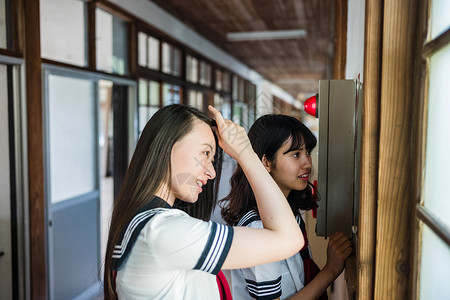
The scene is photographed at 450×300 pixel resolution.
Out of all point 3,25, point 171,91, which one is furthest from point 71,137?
point 171,91

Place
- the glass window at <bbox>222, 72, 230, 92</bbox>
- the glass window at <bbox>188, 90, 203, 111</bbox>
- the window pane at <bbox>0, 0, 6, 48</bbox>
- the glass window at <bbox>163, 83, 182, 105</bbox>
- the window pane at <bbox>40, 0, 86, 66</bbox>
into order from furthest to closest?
the glass window at <bbox>222, 72, 230, 92</bbox> < the glass window at <bbox>188, 90, 203, 111</bbox> < the glass window at <bbox>163, 83, 182, 105</bbox> < the window pane at <bbox>40, 0, 86, 66</bbox> < the window pane at <bbox>0, 0, 6, 48</bbox>

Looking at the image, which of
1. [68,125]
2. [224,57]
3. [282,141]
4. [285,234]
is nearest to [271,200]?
[285,234]

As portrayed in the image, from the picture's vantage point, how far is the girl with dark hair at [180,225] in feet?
2.27

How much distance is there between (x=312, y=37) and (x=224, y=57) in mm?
1910

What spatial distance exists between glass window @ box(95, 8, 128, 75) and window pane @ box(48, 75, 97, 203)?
26cm

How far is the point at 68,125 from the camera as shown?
104 inches

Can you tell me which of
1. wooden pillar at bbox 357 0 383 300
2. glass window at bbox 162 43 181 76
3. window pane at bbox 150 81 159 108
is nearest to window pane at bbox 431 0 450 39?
wooden pillar at bbox 357 0 383 300

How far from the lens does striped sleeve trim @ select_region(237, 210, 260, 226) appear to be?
1059 mm

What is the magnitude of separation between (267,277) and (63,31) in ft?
7.30

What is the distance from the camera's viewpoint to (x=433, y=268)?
2.04 ft

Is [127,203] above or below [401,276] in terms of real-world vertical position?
above

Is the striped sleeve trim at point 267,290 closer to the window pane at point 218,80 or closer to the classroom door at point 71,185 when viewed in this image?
the classroom door at point 71,185

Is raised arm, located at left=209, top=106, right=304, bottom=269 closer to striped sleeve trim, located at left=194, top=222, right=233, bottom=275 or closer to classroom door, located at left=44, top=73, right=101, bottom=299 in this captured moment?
striped sleeve trim, located at left=194, top=222, right=233, bottom=275

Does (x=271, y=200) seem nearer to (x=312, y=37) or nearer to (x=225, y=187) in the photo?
(x=225, y=187)
